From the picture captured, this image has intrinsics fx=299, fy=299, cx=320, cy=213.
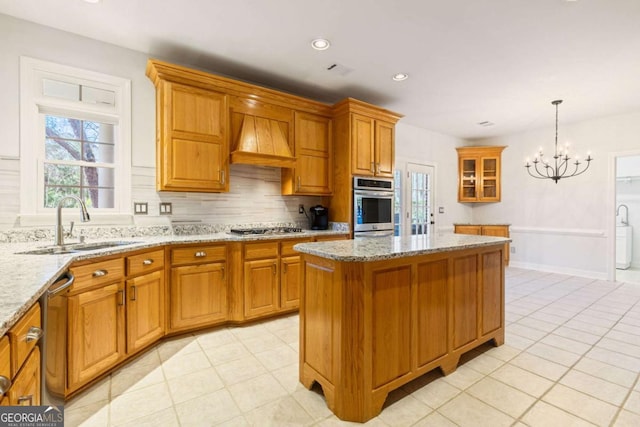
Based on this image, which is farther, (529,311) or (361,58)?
(529,311)

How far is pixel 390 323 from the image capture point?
70.6 inches

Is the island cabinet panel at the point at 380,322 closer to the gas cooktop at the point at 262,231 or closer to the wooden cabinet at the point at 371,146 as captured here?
the gas cooktop at the point at 262,231

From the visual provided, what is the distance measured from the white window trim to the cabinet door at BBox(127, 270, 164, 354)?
0.81 m

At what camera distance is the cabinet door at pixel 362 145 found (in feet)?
12.2

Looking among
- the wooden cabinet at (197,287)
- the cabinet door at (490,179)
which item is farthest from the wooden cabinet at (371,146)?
the cabinet door at (490,179)

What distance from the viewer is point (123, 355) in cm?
217

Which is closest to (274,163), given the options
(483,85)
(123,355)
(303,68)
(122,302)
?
(303,68)

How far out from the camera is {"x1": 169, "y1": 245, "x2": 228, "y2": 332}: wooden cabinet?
2635mm

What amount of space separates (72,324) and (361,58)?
3194mm

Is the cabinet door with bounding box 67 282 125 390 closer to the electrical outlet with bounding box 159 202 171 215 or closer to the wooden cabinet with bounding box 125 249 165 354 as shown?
the wooden cabinet with bounding box 125 249 165 354

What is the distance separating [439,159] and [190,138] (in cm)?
470

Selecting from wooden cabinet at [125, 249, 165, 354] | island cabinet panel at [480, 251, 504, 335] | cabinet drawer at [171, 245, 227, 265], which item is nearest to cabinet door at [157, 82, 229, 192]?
cabinet drawer at [171, 245, 227, 265]

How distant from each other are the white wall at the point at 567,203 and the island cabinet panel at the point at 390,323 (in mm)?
→ 5105

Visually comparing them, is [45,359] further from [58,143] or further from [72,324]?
[58,143]
